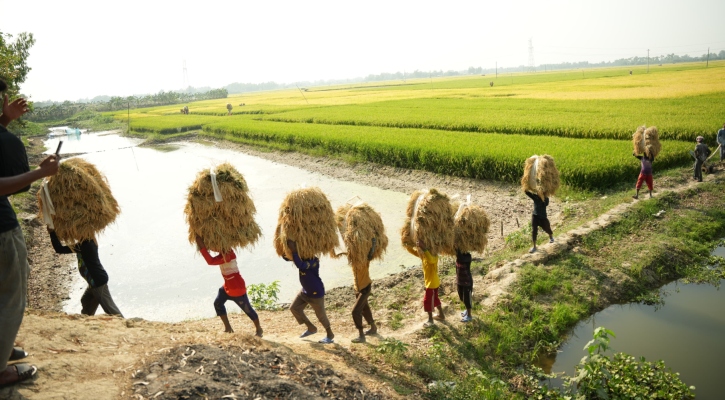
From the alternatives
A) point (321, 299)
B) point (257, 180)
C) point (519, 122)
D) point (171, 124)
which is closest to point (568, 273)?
point (321, 299)

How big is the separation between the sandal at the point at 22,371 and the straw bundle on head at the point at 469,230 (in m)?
4.84

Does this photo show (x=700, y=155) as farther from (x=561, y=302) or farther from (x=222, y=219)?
(x=222, y=219)

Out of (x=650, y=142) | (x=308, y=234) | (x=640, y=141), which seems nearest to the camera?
(x=308, y=234)

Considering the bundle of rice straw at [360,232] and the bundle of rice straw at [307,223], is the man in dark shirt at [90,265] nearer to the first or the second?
the bundle of rice straw at [307,223]

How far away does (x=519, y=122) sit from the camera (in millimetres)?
21750

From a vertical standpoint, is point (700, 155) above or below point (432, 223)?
below

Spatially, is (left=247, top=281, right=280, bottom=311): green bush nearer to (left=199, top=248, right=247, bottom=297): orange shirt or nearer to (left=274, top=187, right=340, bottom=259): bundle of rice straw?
(left=199, top=248, right=247, bottom=297): orange shirt

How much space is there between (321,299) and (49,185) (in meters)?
3.67

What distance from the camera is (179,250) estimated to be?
11.1 m

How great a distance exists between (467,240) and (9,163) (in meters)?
5.11

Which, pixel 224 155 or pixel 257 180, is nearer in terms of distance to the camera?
pixel 257 180

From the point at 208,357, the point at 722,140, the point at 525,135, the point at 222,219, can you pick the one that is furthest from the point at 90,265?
the point at 525,135

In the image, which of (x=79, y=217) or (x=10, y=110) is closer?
(x=10, y=110)

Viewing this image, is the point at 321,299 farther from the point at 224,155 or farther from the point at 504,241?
the point at 224,155
